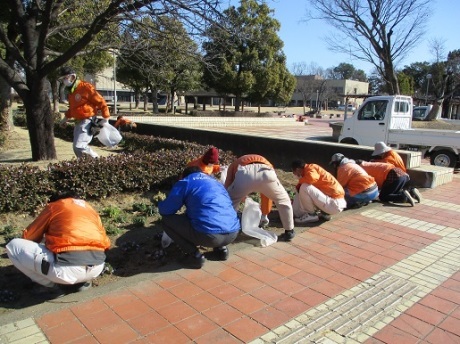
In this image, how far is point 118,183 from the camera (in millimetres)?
5512

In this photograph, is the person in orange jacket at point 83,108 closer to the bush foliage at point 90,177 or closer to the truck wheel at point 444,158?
the bush foliage at point 90,177

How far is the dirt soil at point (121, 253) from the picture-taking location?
10.4 ft

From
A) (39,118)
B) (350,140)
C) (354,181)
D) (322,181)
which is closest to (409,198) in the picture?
(354,181)

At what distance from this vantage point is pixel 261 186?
14.6 feet

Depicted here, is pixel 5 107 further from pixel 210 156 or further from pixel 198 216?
pixel 198 216

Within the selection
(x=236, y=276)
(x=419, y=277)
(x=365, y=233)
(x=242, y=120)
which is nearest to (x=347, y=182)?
(x=365, y=233)

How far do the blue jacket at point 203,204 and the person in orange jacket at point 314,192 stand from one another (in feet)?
5.22

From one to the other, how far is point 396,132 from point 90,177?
Answer: 8245 mm

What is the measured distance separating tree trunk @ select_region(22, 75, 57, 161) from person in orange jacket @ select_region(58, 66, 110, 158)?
0.95 m

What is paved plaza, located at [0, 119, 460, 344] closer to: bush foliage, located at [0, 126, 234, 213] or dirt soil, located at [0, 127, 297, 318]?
dirt soil, located at [0, 127, 297, 318]

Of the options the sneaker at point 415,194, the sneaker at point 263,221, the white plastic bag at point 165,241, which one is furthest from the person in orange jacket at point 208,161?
the sneaker at point 415,194

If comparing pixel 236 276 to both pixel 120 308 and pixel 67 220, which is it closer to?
pixel 120 308

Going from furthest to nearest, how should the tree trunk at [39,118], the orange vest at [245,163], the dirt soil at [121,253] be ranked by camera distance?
the tree trunk at [39,118] < the orange vest at [245,163] < the dirt soil at [121,253]

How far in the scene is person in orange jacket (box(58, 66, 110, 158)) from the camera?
20.7ft
